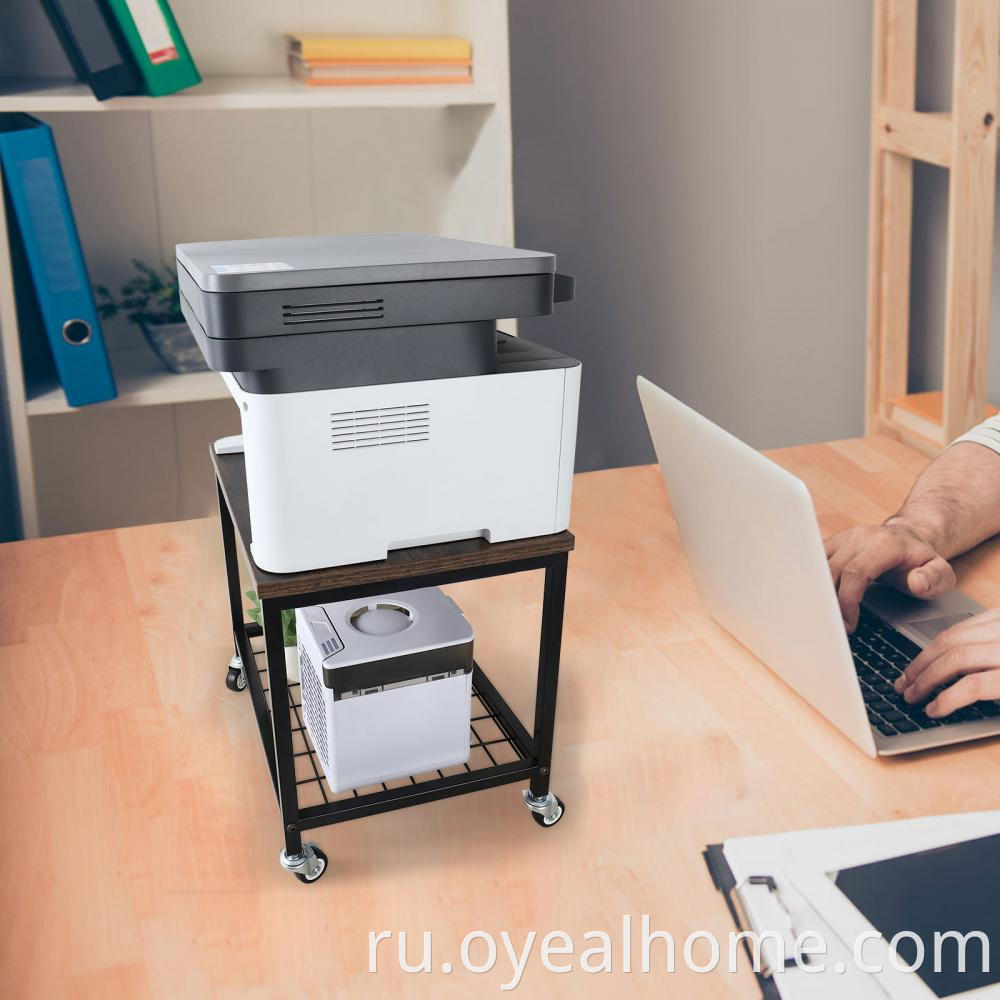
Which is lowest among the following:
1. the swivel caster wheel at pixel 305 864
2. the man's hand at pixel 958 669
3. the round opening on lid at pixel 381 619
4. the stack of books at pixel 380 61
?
the swivel caster wheel at pixel 305 864

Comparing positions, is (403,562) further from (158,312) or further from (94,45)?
(158,312)

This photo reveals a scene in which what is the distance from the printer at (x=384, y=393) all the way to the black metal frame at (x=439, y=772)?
3 cm

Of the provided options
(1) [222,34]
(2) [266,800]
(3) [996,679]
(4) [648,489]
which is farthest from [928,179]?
(2) [266,800]

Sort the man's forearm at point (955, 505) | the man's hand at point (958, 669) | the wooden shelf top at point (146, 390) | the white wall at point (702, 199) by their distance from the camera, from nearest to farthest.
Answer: the man's hand at point (958, 669) → the man's forearm at point (955, 505) → the wooden shelf top at point (146, 390) → the white wall at point (702, 199)

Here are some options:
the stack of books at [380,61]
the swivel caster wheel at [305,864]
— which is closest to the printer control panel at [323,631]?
the swivel caster wheel at [305,864]

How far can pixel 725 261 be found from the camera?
2590 mm

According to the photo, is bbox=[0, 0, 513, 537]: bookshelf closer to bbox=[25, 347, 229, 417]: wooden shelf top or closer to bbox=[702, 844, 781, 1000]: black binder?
bbox=[25, 347, 229, 417]: wooden shelf top

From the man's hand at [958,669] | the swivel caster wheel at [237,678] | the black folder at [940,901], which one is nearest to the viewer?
the black folder at [940,901]

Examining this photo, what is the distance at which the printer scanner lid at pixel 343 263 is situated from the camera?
770 millimetres

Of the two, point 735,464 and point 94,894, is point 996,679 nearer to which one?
point 735,464

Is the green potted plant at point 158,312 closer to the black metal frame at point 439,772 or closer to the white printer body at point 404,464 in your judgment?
the black metal frame at point 439,772

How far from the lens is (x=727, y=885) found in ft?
2.83

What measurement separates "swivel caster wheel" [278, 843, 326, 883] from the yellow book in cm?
139

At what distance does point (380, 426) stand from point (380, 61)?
4.11 ft
